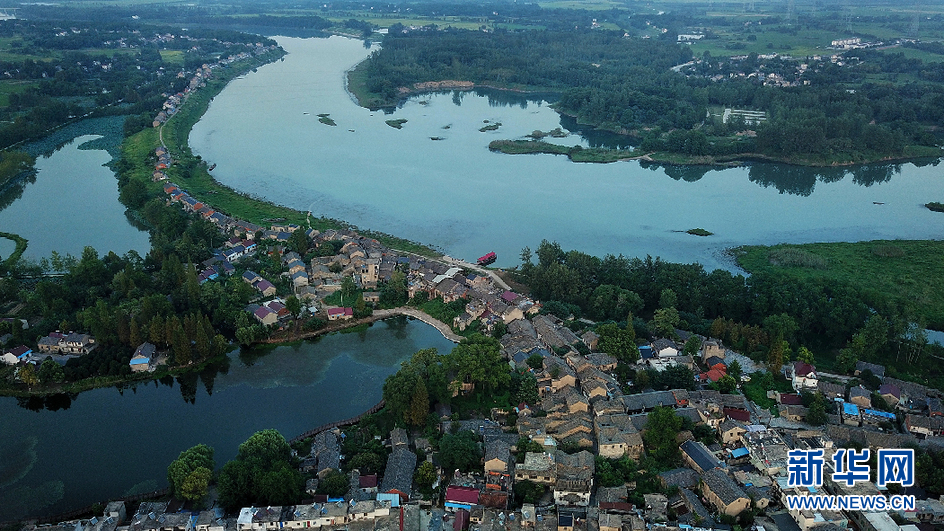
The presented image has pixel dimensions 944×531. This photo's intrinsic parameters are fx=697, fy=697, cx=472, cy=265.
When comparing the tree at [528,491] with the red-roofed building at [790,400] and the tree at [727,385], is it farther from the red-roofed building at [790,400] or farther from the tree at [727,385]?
the red-roofed building at [790,400]

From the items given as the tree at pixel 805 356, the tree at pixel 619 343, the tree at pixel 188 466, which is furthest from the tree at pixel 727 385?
the tree at pixel 188 466

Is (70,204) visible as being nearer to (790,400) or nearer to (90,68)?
(790,400)

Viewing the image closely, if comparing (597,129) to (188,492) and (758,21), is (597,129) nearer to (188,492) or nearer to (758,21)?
(188,492)

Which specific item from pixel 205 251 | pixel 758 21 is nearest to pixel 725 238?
pixel 205 251

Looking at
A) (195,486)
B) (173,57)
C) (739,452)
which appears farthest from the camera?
(173,57)

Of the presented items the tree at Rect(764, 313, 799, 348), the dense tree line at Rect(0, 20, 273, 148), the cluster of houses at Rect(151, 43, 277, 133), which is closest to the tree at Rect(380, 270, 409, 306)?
the tree at Rect(764, 313, 799, 348)

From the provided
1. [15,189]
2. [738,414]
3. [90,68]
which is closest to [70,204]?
[15,189]
